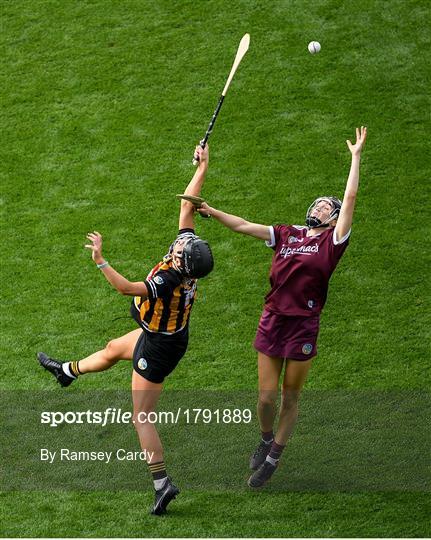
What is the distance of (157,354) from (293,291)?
3.43 ft

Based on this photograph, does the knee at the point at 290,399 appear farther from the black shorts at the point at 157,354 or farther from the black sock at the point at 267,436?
the black shorts at the point at 157,354

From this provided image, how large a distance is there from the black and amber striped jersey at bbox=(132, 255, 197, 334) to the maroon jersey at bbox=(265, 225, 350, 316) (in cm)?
65

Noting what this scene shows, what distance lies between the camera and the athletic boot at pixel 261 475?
770cm

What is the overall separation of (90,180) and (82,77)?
1.77 m

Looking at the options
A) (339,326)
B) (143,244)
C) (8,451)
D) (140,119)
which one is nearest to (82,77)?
(140,119)

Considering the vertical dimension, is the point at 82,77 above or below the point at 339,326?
above

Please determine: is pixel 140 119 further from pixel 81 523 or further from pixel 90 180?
pixel 81 523

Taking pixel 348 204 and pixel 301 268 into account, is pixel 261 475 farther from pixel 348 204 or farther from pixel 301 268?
pixel 348 204

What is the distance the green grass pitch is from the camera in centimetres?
754

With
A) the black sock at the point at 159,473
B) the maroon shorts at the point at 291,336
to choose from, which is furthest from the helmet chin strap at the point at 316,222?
the black sock at the point at 159,473

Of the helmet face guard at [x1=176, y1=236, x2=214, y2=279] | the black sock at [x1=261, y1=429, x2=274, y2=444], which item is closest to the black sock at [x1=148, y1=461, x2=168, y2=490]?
the black sock at [x1=261, y1=429, x2=274, y2=444]

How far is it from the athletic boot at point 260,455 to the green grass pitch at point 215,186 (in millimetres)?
335

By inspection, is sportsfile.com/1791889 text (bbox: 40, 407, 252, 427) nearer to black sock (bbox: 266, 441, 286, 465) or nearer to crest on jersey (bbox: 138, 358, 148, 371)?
black sock (bbox: 266, 441, 286, 465)

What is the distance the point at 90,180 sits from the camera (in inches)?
441
